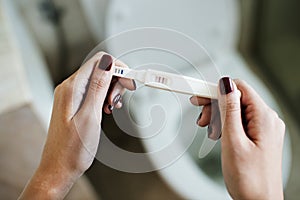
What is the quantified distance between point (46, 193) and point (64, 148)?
0.19 ft

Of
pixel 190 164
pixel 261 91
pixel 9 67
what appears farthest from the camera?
pixel 261 91

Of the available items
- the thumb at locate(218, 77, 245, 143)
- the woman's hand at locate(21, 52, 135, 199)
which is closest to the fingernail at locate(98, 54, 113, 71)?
the woman's hand at locate(21, 52, 135, 199)

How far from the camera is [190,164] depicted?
0.83 m

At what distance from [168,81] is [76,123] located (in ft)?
0.39

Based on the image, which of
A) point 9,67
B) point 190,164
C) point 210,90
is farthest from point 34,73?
point 210,90

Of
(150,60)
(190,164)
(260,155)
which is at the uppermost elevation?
(150,60)

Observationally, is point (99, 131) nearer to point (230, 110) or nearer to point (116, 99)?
point (116, 99)

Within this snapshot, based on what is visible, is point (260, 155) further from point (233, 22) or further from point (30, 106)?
point (233, 22)

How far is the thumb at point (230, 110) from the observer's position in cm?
47

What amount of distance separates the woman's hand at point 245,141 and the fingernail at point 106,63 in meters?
0.10

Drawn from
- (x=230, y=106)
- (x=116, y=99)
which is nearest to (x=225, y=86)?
(x=230, y=106)

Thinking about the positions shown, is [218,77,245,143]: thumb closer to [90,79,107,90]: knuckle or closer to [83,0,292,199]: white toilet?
[83,0,292,199]: white toilet

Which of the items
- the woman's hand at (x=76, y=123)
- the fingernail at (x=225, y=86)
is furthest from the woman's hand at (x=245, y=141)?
the woman's hand at (x=76, y=123)

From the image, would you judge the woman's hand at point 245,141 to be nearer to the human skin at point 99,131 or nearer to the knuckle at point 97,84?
the human skin at point 99,131
